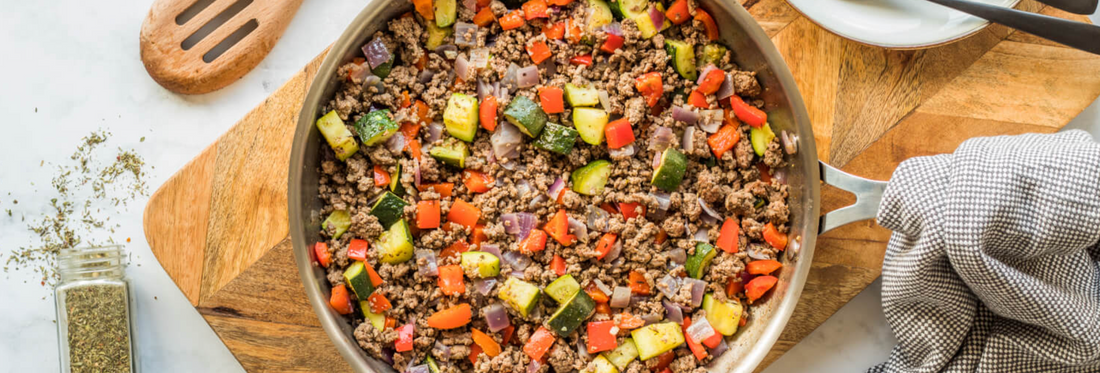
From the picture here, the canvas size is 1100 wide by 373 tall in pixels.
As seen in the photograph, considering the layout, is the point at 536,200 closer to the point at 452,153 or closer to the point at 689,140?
the point at 452,153

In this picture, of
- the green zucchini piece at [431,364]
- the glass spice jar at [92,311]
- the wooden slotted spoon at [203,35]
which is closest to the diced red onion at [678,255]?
the green zucchini piece at [431,364]

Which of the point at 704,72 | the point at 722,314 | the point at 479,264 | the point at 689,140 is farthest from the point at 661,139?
the point at 479,264

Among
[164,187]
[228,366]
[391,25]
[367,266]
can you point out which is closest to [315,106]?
[391,25]

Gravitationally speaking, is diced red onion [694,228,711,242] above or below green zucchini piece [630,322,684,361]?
above

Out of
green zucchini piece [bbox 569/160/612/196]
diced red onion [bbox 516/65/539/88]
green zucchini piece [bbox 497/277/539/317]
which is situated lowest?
green zucchini piece [bbox 497/277/539/317]

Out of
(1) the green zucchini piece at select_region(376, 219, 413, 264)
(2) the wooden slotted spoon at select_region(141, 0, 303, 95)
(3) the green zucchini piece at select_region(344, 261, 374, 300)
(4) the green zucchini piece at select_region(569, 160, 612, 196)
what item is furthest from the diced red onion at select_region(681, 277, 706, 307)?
(2) the wooden slotted spoon at select_region(141, 0, 303, 95)

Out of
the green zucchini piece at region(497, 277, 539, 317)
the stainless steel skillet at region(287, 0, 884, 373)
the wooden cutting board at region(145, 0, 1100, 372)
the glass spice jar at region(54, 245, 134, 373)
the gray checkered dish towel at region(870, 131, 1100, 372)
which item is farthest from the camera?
the glass spice jar at region(54, 245, 134, 373)

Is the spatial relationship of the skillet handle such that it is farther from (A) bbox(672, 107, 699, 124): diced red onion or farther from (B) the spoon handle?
(B) the spoon handle
